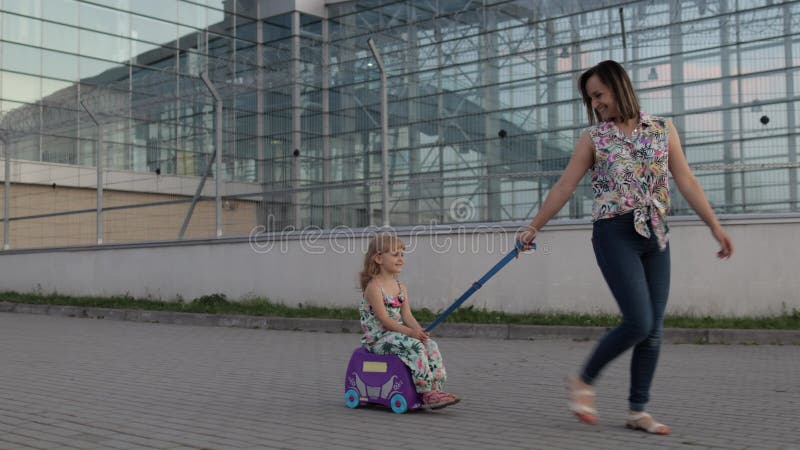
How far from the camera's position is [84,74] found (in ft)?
112

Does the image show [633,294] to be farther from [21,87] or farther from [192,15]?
[192,15]

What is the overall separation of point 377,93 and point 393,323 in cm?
2286

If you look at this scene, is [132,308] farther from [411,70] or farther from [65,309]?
[411,70]

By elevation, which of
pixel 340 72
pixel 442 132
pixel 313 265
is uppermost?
pixel 340 72

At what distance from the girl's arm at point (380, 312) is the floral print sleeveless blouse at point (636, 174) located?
1.40 m

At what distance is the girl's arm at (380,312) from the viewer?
5.68 metres

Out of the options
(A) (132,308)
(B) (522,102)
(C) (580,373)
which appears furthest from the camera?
(B) (522,102)

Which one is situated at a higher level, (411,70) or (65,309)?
(411,70)

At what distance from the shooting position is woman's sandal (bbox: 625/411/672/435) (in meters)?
4.71

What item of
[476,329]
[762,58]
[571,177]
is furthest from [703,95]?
[571,177]

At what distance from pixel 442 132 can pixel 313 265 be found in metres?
13.5

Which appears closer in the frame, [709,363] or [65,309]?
[709,363]

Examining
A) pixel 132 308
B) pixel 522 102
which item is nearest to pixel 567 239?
pixel 132 308

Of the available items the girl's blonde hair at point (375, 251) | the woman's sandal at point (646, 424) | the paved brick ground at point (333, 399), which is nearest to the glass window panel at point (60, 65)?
the paved brick ground at point (333, 399)
